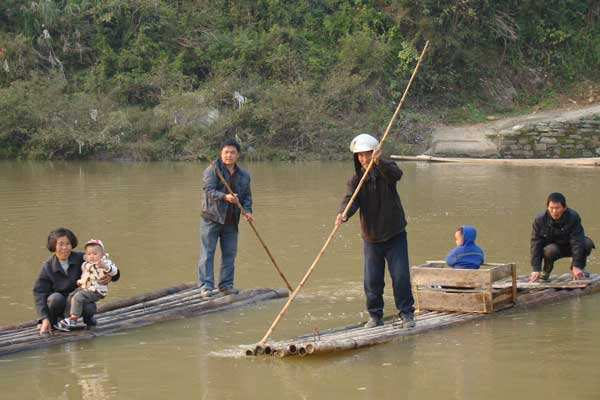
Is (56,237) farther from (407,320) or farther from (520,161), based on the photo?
(520,161)

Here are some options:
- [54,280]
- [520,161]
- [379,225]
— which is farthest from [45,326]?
[520,161]

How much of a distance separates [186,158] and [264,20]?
5.28 metres

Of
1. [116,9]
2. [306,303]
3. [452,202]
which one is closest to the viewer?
[306,303]

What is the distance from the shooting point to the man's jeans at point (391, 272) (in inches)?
289

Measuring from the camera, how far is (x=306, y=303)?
884 cm

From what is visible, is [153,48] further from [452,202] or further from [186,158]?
[452,202]

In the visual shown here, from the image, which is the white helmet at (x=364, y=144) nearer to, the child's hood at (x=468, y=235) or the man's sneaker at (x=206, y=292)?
the child's hood at (x=468, y=235)

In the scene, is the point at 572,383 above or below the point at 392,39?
below

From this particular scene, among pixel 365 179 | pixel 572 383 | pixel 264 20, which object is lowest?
pixel 572 383

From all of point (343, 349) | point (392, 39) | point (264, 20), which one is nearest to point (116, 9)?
point (264, 20)

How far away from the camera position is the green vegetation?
22312mm

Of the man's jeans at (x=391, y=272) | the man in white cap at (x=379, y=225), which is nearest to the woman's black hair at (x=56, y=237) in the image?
the man in white cap at (x=379, y=225)

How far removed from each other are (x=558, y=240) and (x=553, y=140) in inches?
544

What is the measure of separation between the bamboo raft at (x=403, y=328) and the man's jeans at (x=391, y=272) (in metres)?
0.16
